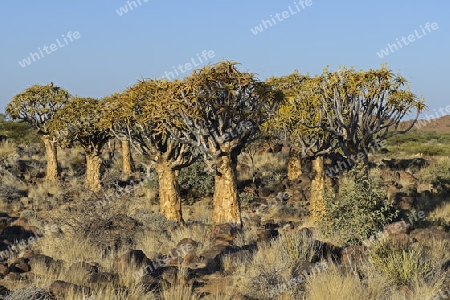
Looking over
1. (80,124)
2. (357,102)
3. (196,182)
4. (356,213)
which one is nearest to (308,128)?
(357,102)

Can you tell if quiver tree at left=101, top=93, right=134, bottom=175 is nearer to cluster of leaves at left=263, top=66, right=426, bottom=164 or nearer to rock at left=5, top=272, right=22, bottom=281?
cluster of leaves at left=263, top=66, right=426, bottom=164

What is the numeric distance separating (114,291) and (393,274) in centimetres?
334

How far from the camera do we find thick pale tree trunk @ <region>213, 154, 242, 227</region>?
13648 mm

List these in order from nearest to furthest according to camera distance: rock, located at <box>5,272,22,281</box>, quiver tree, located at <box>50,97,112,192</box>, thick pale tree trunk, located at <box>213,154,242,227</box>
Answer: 1. rock, located at <box>5,272,22,281</box>
2. thick pale tree trunk, located at <box>213,154,242,227</box>
3. quiver tree, located at <box>50,97,112,192</box>

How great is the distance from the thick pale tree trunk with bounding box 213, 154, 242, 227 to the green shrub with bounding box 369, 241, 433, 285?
6.31 meters

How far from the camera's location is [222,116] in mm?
13484

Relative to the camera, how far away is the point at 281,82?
20484 millimetres

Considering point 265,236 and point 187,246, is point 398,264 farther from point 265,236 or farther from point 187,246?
point 187,246

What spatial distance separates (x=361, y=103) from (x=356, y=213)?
3706mm

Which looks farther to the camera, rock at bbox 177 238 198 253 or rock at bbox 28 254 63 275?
rock at bbox 177 238 198 253

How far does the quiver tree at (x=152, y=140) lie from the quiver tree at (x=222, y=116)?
1.23 meters

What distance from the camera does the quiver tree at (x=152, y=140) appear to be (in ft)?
49.0

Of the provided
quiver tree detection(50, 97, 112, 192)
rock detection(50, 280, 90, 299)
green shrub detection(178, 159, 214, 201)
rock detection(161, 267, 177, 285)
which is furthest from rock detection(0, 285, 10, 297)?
green shrub detection(178, 159, 214, 201)

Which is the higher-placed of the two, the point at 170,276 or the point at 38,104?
the point at 38,104
